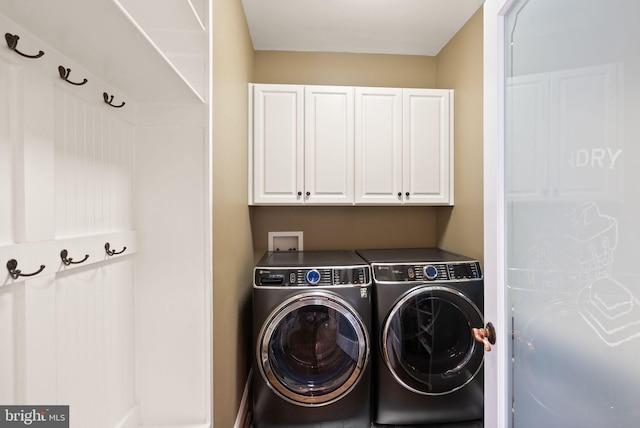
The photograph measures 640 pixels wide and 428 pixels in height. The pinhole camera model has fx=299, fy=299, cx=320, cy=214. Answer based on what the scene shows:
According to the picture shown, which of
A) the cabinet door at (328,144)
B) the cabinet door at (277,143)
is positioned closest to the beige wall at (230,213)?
the cabinet door at (277,143)

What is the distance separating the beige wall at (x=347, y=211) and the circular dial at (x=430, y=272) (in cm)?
78

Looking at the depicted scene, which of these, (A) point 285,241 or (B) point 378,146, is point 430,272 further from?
(A) point 285,241

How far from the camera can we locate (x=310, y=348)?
5.49 ft

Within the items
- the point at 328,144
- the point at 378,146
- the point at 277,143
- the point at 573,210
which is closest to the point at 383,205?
the point at 378,146

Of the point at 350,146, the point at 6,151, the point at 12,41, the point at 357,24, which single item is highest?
the point at 357,24

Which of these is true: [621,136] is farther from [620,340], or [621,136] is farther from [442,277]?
[442,277]

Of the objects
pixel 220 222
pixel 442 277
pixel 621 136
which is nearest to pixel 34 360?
pixel 220 222

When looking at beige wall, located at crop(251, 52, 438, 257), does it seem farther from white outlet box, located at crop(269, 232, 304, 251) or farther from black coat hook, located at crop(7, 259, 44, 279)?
black coat hook, located at crop(7, 259, 44, 279)

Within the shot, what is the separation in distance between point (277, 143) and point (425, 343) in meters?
1.61

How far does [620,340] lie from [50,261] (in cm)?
125

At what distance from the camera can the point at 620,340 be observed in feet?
1.98

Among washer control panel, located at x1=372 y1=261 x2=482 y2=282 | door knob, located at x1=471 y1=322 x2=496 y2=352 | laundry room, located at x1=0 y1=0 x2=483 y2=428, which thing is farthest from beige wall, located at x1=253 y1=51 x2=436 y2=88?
door knob, located at x1=471 y1=322 x2=496 y2=352

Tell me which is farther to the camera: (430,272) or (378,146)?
(378,146)

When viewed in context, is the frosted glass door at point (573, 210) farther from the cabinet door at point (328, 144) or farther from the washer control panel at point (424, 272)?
the cabinet door at point (328, 144)
